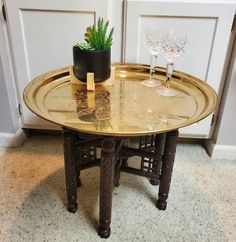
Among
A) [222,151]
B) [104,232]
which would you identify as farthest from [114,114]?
[222,151]

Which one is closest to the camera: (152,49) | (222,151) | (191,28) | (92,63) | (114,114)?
(114,114)

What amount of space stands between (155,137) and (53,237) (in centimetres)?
67

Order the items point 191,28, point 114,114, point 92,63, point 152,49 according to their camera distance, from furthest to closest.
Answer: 1. point 191,28
2. point 152,49
3. point 92,63
4. point 114,114

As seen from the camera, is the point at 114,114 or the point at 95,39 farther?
the point at 95,39

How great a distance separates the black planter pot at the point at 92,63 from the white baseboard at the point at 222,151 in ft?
3.02

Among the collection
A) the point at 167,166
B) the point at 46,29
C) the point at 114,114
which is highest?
the point at 46,29

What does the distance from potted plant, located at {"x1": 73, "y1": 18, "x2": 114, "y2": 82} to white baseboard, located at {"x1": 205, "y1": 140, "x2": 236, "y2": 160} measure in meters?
0.94

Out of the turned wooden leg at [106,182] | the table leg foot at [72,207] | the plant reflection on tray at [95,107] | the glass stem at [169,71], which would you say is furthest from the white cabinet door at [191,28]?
the table leg foot at [72,207]

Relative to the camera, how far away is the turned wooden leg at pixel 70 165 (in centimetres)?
115

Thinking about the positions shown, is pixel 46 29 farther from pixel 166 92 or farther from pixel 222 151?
pixel 222 151

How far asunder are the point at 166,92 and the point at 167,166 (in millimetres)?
325

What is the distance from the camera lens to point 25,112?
5.80 feet

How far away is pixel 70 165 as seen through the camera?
121cm

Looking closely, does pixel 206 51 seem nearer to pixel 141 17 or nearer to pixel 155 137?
pixel 141 17
